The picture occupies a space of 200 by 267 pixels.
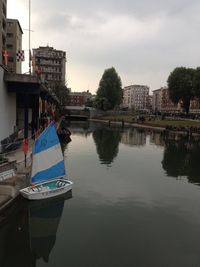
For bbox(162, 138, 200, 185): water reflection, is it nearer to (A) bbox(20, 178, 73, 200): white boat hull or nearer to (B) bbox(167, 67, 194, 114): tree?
(A) bbox(20, 178, 73, 200): white boat hull

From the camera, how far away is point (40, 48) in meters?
159

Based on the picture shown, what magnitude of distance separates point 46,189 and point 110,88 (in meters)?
118

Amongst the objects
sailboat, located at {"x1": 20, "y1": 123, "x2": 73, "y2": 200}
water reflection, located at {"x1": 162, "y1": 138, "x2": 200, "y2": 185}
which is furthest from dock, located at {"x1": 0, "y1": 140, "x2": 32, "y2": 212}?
water reflection, located at {"x1": 162, "y1": 138, "x2": 200, "y2": 185}

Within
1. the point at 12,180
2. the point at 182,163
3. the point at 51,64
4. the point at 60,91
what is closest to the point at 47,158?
the point at 12,180

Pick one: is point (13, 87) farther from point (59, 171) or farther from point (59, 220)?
point (59, 220)

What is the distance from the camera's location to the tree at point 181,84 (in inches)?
4392

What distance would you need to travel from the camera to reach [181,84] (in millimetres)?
111875

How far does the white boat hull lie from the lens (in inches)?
749

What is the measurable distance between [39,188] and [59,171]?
2725 millimetres

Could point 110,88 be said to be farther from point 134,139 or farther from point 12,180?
point 12,180

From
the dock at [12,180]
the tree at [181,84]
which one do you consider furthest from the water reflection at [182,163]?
the tree at [181,84]

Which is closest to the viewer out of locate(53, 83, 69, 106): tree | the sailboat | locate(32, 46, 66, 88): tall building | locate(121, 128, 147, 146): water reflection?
the sailboat

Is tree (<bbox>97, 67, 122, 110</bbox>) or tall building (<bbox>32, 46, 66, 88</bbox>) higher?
tall building (<bbox>32, 46, 66, 88</bbox>)

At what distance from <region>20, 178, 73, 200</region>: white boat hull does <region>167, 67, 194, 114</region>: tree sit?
96995mm
